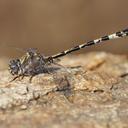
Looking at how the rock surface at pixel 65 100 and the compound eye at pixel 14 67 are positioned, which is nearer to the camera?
the rock surface at pixel 65 100

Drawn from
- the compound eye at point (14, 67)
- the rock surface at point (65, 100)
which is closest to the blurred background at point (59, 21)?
the rock surface at point (65, 100)

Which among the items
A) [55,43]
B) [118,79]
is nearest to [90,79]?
[118,79]

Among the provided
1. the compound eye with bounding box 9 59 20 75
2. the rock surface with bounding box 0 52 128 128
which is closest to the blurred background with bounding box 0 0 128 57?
the rock surface with bounding box 0 52 128 128

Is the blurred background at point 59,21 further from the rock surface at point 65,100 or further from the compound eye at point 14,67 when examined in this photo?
the compound eye at point 14,67

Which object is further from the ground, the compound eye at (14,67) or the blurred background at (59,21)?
the blurred background at (59,21)

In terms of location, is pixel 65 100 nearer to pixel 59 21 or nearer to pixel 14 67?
pixel 14 67

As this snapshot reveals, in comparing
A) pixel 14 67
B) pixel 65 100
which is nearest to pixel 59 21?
pixel 14 67

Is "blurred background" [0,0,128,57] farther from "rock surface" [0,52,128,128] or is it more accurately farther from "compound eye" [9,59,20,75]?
"compound eye" [9,59,20,75]
